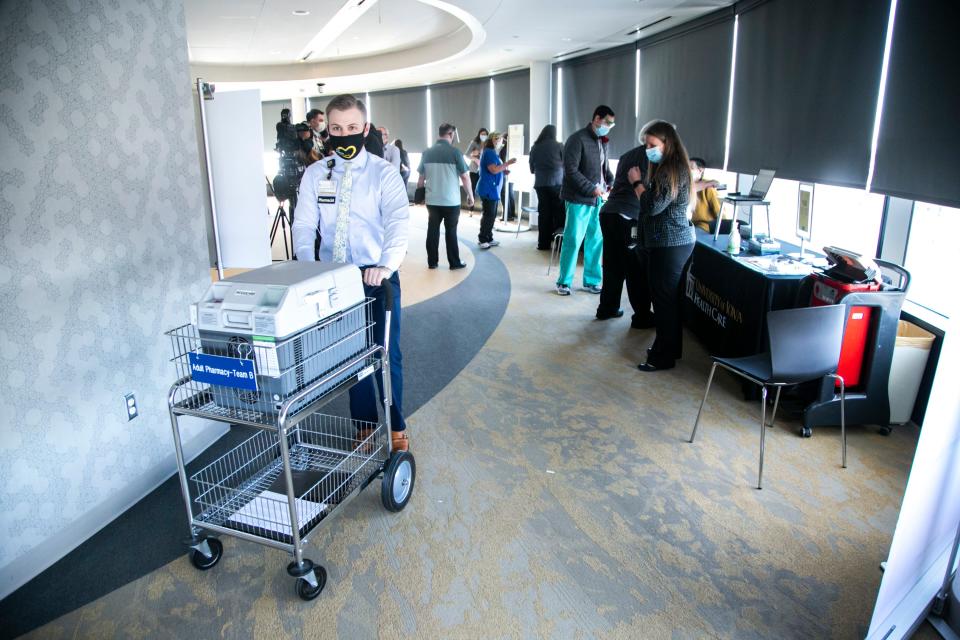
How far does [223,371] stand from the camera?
186 cm

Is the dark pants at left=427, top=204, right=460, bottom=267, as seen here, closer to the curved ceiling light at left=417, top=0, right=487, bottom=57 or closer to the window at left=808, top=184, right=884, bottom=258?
the curved ceiling light at left=417, top=0, right=487, bottom=57

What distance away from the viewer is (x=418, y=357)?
4379 millimetres

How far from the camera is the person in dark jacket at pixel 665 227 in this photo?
3.82m

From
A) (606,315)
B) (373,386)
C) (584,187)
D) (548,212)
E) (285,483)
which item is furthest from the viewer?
(548,212)

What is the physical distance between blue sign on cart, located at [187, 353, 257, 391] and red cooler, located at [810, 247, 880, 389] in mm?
2801

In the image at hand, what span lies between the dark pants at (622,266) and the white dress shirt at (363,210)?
2.56m

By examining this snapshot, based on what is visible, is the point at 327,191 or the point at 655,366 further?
the point at 655,366

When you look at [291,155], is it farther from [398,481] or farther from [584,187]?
[398,481]

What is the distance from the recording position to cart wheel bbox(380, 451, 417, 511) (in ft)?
8.03

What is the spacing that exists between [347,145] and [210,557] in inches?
66.4

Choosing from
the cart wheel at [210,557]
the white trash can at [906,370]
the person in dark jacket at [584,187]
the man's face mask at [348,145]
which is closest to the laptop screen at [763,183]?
the person in dark jacket at [584,187]

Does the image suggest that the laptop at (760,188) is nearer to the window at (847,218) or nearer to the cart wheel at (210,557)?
the window at (847,218)

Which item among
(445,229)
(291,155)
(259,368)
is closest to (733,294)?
(259,368)

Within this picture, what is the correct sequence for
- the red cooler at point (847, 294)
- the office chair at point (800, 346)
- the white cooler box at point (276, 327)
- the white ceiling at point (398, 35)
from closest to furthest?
1. the white cooler box at point (276, 327)
2. the office chair at point (800, 346)
3. the red cooler at point (847, 294)
4. the white ceiling at point (398, 35)
